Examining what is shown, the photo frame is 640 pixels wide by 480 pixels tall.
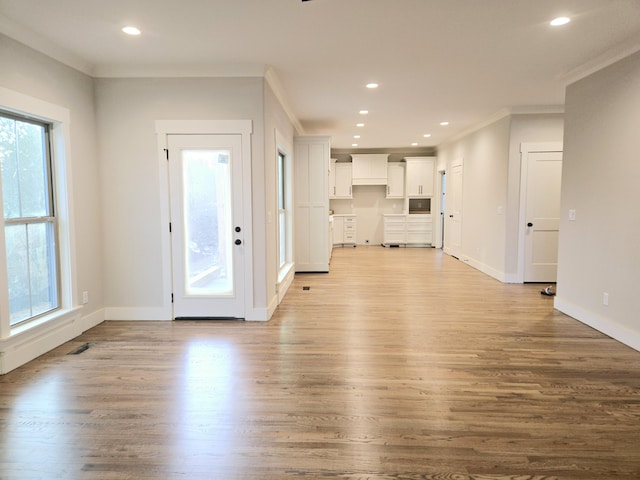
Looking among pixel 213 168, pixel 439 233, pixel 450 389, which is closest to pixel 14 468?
pixel 450 389

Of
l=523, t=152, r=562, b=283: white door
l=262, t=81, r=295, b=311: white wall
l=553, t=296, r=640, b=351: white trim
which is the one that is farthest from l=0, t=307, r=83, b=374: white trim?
l=523, t=152, r=562, b=283: white door

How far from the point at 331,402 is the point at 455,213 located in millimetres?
7347

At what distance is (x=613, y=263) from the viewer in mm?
3789

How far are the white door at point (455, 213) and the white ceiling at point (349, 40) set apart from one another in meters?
3.67

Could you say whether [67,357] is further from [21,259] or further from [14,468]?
[14,468]

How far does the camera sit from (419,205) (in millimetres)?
11422

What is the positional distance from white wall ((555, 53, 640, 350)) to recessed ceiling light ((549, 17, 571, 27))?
3.16 feet

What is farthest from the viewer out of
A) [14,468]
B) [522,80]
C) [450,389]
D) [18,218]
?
[522,80]

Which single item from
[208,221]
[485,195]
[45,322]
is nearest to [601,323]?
[485,195]

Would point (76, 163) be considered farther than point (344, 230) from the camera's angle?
No

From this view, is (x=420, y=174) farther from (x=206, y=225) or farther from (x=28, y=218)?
(x=28, y=218)

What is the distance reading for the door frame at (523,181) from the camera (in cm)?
604

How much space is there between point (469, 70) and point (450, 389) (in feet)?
10.8

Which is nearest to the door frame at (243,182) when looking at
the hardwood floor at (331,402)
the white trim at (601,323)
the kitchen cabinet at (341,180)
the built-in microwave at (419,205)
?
the hardwood floor at (331,402)
